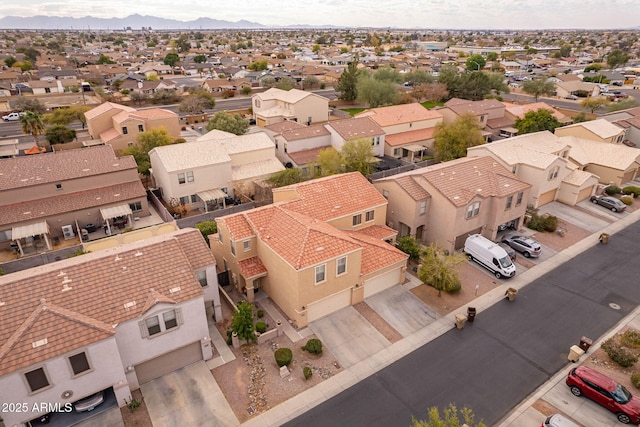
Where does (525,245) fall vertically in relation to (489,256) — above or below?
below

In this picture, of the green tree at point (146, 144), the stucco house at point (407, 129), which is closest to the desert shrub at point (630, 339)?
the stucco house at point (407, 129)

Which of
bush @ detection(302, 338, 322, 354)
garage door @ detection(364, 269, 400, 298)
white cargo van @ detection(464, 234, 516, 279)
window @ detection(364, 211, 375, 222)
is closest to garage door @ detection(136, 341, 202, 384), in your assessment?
bush @ detection(302, 338, 322, 354)

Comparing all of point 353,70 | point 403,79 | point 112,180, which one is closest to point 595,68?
point 403,79

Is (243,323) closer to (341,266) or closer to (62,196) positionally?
(341,266)

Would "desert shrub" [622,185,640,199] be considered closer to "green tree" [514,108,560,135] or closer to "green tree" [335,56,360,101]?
"green tree" [514,108,560,135]

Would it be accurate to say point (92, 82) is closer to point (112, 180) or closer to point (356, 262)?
point (112, 180)

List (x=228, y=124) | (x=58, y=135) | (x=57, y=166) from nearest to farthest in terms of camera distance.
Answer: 1. (x=57, y=166)
2. (x=228, y=124)
3. (x=58, y=135)

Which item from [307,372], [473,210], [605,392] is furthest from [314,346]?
[473,210]
